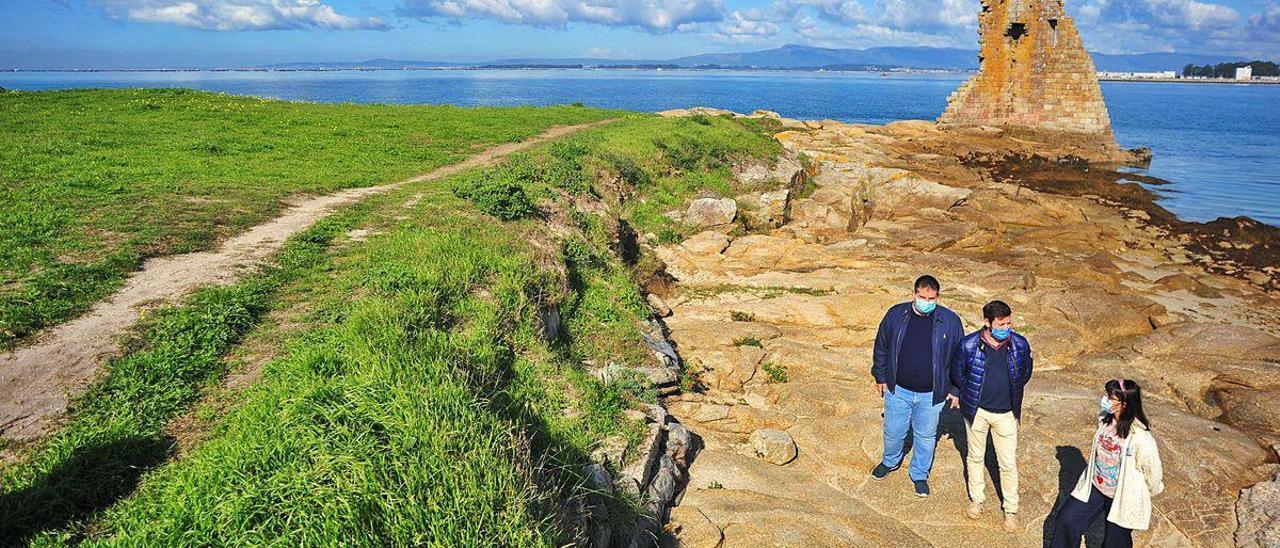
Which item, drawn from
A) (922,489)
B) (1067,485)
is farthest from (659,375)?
(1067,485)

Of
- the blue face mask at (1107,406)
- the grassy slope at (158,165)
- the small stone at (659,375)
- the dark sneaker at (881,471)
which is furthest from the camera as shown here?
the small stone at (659,375)

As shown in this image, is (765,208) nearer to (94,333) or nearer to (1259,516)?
(1259,516)

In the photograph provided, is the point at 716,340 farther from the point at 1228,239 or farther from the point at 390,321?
the point at 1228,239

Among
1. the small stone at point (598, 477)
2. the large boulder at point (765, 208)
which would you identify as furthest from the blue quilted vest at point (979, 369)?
the large boulder at point (765, 208)

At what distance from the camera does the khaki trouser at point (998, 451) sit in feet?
23.5

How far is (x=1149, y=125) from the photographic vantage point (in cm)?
7231

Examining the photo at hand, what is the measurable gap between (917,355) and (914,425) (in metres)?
1.02

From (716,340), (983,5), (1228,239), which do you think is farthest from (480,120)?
(983,5)

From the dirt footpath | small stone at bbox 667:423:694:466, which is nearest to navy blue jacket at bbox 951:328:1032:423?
small stone at bbox 667:423:694:466

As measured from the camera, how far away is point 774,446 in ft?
29.9

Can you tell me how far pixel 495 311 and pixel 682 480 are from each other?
3.29 metres

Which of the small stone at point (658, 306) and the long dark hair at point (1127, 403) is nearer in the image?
the long dark hair at point (1127, 403)

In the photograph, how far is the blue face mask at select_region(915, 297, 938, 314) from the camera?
7.40 meters

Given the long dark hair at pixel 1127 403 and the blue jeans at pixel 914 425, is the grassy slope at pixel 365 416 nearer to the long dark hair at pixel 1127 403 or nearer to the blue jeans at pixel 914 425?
the blue jeans at pixel 914 425
